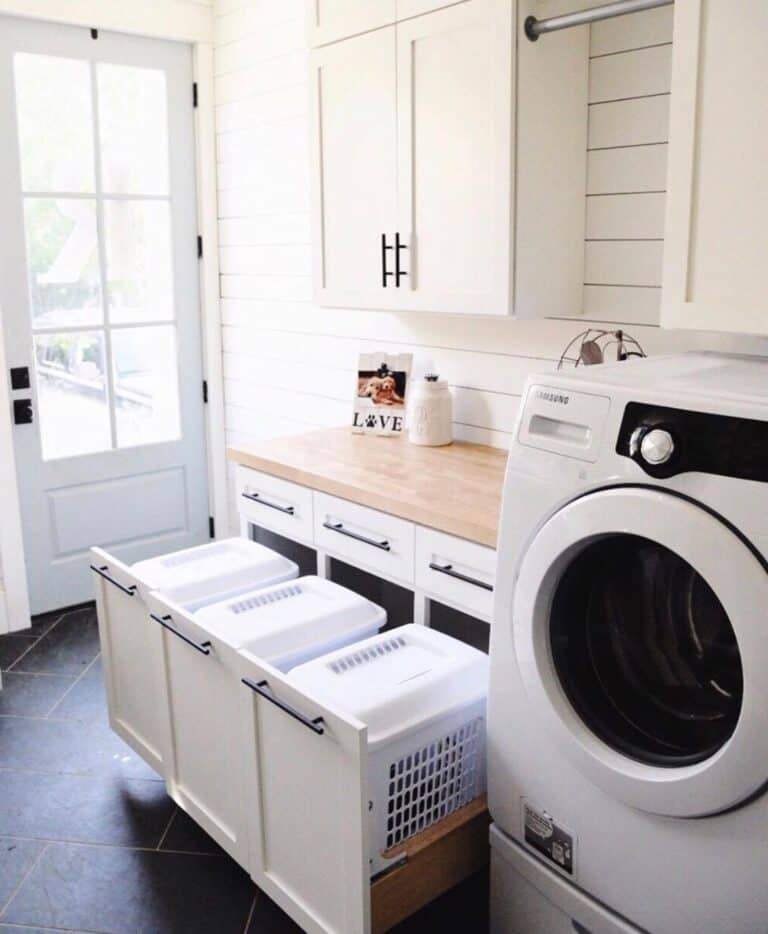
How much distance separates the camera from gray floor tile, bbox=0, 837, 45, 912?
2.12 metres

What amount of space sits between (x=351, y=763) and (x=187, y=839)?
99 cm

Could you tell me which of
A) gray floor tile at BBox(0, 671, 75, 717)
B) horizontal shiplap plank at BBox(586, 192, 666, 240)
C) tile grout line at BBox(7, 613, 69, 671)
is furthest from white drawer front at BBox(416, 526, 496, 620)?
tile grout line at BBox(7, 613, 69, 671)

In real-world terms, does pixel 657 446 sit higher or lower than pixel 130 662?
higher

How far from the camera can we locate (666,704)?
1.51 meters

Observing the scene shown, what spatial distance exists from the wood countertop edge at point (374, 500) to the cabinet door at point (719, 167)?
62cm

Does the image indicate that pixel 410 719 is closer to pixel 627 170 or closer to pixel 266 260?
pixel 627 170

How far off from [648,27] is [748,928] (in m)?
1.89

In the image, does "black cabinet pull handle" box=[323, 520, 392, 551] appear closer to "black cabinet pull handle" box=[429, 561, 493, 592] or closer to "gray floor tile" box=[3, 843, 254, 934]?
"black cabinet pull handle" box=[429, 561, 493, 592]

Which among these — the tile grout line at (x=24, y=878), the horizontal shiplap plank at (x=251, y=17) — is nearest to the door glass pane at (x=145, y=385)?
the horizontal shiplap plank at (x=251, y=17)

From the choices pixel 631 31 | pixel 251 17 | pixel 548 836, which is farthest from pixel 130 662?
pixel 251 17

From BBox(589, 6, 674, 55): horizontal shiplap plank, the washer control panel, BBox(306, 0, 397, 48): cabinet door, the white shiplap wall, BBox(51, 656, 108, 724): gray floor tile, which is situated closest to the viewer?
the washer control panel

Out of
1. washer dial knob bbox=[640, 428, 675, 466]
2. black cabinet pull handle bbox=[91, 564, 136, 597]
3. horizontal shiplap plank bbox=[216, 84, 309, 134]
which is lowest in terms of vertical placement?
black cabinet pull handle bbox=[91, 564, 136, 597]

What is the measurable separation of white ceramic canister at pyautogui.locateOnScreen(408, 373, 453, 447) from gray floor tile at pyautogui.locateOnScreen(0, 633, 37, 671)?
67.2 inches

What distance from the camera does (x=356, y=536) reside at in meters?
2.39
